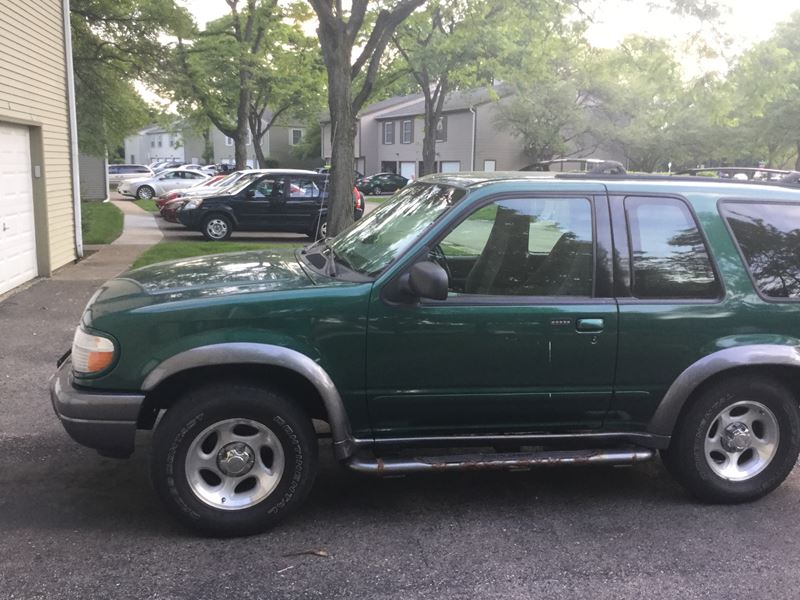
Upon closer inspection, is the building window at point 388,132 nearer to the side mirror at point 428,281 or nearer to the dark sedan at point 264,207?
the dark sedan at point 264,207

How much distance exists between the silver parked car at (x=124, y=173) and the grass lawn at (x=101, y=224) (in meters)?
15.5

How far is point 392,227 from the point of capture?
14.3 feet

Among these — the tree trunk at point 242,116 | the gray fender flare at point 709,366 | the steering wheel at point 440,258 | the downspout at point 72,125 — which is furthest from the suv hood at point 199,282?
the tree trunk at point 242,116

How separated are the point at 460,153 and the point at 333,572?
145ft

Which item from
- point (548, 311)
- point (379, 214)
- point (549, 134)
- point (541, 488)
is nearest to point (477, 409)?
point (548, 311)

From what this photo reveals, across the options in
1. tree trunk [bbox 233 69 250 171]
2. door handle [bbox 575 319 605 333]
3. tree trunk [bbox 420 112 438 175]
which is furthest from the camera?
tree trunk [bbox 420 112 438 175]

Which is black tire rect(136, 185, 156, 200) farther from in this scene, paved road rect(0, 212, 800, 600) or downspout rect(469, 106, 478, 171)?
paved road rect(0, 212, 800, 600)

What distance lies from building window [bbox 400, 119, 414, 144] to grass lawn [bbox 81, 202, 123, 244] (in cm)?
2853

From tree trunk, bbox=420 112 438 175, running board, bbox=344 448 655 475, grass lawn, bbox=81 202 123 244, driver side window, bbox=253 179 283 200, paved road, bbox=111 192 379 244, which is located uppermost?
tree trunk, bbox=420 112 438 175

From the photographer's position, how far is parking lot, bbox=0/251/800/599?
10.9 feet

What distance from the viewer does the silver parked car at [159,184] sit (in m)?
34.3

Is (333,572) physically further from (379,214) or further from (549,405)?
(379,214)

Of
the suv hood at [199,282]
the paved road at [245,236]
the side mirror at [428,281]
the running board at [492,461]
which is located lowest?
the paved road at [245,236]

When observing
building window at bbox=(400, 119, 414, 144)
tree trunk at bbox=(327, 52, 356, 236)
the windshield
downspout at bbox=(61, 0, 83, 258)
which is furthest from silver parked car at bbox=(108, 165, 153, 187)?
the windshield
